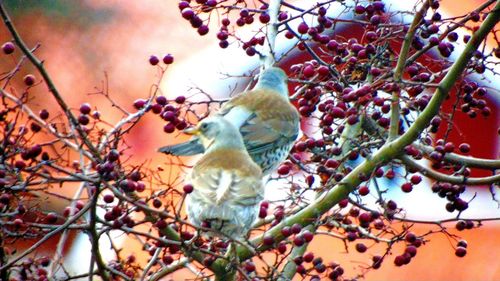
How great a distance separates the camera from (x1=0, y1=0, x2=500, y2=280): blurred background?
20.9 ft

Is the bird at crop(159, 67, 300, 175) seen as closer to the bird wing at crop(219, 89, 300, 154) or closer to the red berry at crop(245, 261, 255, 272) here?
the bird wing at crop(219, 89, 300, 154)

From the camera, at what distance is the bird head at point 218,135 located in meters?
3.27

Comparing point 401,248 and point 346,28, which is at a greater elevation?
point 346,28

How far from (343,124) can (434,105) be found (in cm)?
61

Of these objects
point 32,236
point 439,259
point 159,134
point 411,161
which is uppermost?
point 32,236

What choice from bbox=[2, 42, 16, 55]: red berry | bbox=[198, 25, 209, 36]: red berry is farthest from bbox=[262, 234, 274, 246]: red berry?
bbox=[198, 25, 209, 36]: red berry

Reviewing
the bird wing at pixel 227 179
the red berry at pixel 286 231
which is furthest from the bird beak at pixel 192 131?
the red berry at pixel 286 231

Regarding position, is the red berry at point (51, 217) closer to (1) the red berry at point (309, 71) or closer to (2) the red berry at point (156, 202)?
(2) the red berry at point (156, 202)

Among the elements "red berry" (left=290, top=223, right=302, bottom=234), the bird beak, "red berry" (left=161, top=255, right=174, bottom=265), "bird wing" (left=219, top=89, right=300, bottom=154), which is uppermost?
the bird beak

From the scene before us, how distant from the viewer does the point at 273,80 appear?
388 cm

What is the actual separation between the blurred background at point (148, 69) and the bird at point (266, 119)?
47.5 inches

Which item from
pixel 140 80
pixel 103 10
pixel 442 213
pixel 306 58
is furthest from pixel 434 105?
pixel 103 10

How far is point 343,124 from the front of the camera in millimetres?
3402

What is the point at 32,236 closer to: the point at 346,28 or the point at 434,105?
the point at 434,105
